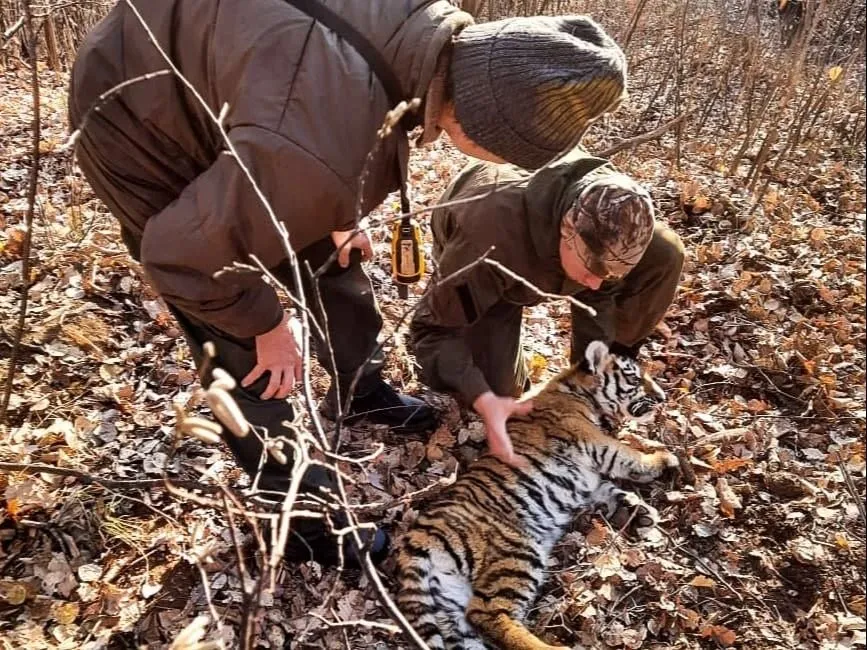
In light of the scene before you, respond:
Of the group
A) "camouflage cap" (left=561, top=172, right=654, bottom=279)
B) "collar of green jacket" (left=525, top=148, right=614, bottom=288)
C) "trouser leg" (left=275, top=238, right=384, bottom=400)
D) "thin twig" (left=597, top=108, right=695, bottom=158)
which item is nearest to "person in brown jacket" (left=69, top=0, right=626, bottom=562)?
"camouflage cap" (left=561, top=172, right=654, bottom=279)

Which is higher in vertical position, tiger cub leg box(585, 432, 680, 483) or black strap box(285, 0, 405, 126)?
black strap box(285, 0, 405, 126)

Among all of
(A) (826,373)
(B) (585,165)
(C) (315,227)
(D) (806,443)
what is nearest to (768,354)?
(A) (826,373)

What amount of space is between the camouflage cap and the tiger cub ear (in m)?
0.90

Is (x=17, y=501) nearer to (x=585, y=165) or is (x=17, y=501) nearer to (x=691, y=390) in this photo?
(x=585, y=165)

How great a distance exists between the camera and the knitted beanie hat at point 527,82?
2.08 meters

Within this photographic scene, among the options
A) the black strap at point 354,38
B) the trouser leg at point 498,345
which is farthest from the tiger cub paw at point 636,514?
the black strap at point 354,38

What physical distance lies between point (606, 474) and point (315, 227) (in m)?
2.43

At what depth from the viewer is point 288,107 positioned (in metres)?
1.98

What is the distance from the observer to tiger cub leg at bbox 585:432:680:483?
3.73 metres

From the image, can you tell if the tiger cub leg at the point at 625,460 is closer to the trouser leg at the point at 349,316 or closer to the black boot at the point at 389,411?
the black boot at the point at 389,411

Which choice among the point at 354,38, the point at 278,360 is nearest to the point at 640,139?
the point at 354,38

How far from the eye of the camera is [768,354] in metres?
4.12

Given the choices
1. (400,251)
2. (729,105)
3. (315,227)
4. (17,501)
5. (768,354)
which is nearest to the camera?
(315,227)

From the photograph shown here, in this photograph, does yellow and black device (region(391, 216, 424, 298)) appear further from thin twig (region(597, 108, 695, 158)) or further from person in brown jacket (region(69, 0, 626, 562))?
thin twig (region(597, 108, 695, 158))
